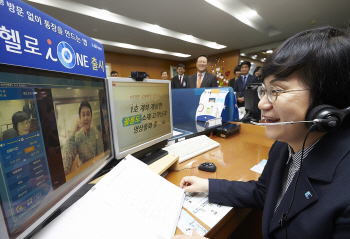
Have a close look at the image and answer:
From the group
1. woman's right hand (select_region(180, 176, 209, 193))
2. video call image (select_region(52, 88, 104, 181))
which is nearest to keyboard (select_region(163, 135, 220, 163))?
woman's right hand (select_region(180, 176, 209, 193))

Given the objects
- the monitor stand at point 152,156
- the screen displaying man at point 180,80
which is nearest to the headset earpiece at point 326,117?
the monitor stand at point 152,156

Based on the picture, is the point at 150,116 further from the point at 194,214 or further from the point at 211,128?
the point at 211,128

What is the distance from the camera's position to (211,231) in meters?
0.52

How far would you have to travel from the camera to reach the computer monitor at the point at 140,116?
2.37ft

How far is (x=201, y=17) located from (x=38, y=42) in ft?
13.1

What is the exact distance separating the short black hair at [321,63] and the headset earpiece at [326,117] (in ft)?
0.09

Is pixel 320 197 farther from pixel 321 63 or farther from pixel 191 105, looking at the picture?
pixel 191 105

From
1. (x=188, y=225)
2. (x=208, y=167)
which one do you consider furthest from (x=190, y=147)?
(x=188, y=225)

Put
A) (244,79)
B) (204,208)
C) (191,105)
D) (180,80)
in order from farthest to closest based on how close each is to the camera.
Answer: (180,80) → (244,79) → (191,105) → (204,208)

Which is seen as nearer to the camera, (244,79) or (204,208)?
(204,208)

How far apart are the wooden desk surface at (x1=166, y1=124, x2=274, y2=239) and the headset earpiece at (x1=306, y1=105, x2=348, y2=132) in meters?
0.44

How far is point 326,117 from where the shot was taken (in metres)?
0.41

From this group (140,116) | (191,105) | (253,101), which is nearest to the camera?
(140,116)

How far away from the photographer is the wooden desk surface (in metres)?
0.62
